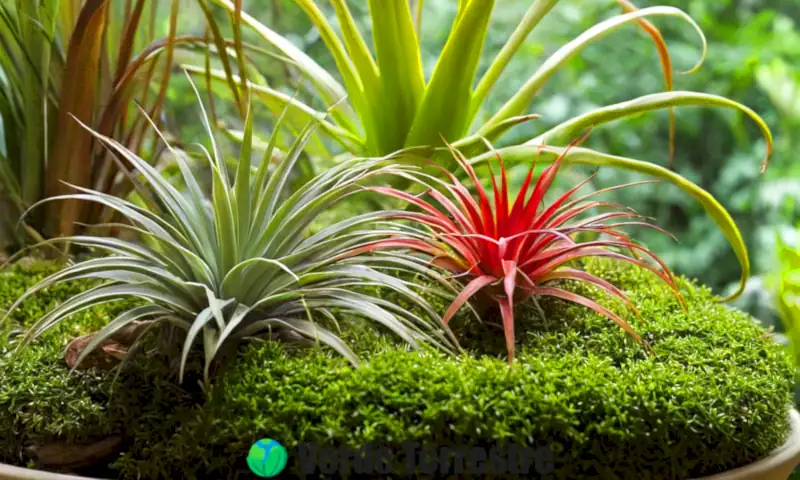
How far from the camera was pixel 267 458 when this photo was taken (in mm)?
770

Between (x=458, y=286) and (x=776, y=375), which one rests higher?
(x=458, y=286)

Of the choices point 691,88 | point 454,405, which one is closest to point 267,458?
point 454,405

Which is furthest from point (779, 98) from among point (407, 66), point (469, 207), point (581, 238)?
point (469, 207)

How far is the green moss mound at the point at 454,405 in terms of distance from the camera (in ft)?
2.57

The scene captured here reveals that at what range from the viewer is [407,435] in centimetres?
77

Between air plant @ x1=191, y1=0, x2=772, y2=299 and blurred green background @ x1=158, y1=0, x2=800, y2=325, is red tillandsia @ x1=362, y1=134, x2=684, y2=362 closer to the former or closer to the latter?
air plant @ x1=191, y1=0, x2=772, y2=299

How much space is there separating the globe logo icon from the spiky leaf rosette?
0.13 meters

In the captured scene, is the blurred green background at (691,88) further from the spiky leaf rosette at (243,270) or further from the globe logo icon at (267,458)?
the globe logo icon at (267,458)

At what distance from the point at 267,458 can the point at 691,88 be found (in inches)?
89.3

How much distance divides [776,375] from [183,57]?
124 cm

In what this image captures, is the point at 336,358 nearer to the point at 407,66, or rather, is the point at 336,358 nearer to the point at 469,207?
the point at 469,207

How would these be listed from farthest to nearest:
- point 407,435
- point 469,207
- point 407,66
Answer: point 407,66
point 469,207
point 407,435

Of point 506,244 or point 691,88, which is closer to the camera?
point 506,244

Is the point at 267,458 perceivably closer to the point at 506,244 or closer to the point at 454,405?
the point at 454,405
